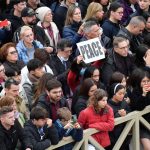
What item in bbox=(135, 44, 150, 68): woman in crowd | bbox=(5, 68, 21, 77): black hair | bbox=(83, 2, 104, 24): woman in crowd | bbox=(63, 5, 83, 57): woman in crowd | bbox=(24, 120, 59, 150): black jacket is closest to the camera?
bbox=(24, 120, 59, 150): black jacket

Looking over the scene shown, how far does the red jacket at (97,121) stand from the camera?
719 cm

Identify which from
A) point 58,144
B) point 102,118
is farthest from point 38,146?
point 102,118

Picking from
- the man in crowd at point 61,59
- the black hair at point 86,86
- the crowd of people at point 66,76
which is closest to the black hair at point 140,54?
the crowd of people at point 66,76

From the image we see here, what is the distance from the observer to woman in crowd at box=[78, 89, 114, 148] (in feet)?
23.5

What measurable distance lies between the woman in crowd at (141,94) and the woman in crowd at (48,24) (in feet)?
6.92

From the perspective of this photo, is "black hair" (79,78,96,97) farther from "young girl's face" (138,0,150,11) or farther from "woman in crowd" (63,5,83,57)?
"young girl's face" (138,0,150,11)

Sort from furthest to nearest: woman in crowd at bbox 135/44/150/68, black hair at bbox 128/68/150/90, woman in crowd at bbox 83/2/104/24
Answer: woman in crowd at bbox 83/2/104/24 → woman in crowd at bbox 135/44/150/68 → black hair at bbox 128/68/150/90

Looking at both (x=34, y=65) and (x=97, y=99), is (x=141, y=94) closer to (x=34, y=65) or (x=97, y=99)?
(x=97, y=99)

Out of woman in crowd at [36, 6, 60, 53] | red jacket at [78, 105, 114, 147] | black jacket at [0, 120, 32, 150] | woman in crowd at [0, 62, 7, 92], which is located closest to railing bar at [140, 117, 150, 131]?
red jacket at [78, 105, 114, 147]

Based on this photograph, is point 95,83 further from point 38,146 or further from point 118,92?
point 38,146

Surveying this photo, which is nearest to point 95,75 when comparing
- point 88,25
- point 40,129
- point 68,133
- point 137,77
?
point 137,77

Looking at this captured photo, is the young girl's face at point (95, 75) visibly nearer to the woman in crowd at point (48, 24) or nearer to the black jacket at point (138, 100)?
the black jacket at point (138, 100)

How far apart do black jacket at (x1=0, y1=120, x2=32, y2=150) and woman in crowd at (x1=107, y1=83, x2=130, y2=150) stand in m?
1.56

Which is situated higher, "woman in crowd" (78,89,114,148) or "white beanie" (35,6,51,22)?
"white beanie" (35,6,51,22)
